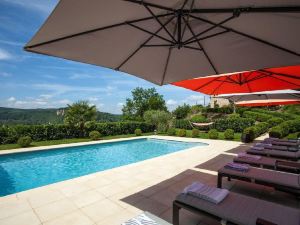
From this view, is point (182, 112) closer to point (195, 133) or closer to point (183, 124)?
point (183, 124)

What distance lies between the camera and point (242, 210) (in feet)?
9.11

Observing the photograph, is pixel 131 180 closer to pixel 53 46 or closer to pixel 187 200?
pixel 187 200

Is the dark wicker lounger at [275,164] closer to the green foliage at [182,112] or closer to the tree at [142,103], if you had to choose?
the green foliage at [182,112]

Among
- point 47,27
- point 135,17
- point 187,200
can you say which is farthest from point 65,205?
point 135,17

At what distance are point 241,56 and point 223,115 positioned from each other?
22890 millimetres

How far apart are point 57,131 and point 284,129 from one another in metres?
16.5

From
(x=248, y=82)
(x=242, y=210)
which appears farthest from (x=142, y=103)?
(x=242, y=210)

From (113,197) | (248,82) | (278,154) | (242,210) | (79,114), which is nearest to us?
(242,210)

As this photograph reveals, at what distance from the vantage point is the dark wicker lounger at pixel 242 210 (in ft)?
8.36

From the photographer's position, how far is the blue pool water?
297 inches

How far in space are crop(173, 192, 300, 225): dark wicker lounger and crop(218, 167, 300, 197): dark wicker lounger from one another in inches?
37.3

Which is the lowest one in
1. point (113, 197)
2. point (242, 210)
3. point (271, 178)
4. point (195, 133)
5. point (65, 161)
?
point (65, 161)

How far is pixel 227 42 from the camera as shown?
3.07 metres

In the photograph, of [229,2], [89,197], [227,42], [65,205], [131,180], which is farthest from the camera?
[131,180]
